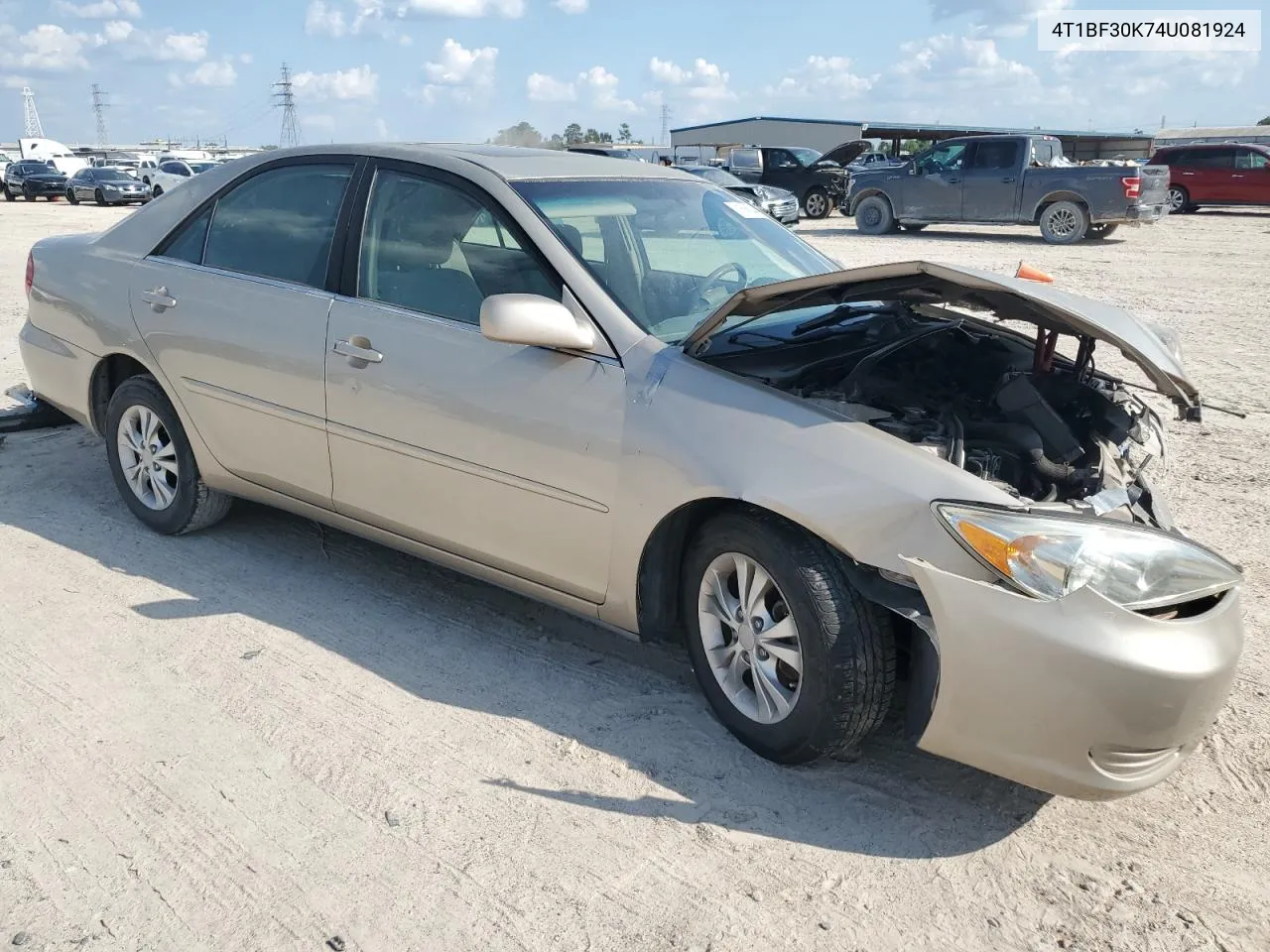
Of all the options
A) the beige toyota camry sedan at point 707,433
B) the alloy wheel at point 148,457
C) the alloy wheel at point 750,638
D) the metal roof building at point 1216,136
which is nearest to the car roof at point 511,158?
the beige toyota camry sedan at point 707,433

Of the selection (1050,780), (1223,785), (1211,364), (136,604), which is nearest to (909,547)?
(1050,780)

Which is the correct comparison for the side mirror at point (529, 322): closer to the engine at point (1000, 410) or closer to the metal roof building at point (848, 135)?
the engine at point (1000, 410)

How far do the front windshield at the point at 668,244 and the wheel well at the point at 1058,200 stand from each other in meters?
16.0

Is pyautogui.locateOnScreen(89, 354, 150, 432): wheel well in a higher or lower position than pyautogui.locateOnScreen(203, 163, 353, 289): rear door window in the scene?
lower

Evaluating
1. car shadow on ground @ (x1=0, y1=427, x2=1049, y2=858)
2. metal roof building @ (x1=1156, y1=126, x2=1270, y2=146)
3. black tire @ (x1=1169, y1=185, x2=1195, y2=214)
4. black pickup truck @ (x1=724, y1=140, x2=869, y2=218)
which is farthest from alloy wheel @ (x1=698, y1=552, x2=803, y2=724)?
metal roof building @ (x1=1156, y1=126, x2=1270, y2=146)

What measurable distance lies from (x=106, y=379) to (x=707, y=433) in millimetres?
3332

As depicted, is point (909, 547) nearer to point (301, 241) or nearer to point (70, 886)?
point (70, 886)

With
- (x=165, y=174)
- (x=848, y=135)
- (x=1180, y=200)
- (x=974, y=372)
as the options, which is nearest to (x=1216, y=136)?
(x=848, y=135)

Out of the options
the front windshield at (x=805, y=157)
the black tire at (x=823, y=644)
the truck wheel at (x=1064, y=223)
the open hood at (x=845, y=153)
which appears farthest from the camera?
the open hood at (x=845, y=153)

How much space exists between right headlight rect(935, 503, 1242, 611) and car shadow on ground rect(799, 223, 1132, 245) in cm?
1808

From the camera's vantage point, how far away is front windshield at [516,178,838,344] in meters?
3.51

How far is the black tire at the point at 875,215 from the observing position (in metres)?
20.8

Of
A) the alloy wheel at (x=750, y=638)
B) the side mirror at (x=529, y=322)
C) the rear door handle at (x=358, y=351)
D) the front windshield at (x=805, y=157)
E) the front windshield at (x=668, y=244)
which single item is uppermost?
the front windshield at (x=805, y=157)

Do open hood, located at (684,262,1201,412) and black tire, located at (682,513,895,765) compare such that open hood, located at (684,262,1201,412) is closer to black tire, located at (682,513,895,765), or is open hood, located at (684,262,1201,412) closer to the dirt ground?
Result: black tire, located at (682,513,895,765)
